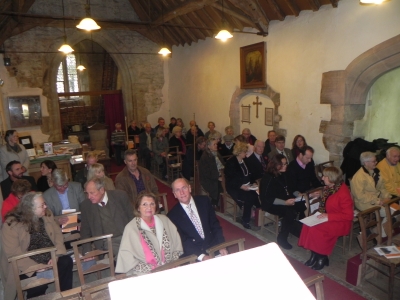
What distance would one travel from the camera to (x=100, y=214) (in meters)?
3.46

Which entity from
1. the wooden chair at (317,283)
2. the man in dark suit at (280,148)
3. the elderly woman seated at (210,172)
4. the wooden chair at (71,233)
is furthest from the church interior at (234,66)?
the wooden chair at (71,233)

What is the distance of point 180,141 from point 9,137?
400 cm

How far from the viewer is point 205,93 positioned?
1016cm

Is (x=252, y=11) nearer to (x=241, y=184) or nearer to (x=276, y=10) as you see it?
(x=276, y=10)

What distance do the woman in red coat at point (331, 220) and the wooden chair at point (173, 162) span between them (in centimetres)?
426

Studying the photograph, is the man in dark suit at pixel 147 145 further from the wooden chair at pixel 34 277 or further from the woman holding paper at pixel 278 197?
the wooden chair at pixel 34 277

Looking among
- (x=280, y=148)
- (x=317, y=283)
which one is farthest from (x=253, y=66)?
(x=317, y=283)

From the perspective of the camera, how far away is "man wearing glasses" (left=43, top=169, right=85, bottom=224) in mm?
3959

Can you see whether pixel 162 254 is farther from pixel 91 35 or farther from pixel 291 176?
pixel 91 35

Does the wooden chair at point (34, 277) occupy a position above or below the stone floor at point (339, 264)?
above

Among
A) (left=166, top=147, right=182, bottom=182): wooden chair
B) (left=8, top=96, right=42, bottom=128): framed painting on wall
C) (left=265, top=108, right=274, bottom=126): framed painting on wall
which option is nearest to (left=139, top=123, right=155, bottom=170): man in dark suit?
(left=166, top=147, right=182, bottom=182): wooden chair

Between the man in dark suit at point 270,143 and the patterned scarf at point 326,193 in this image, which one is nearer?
the patterned scarf at point 326,193

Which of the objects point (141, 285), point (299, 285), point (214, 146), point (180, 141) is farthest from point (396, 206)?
point (180, 141)

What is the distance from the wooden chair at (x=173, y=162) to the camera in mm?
7715
